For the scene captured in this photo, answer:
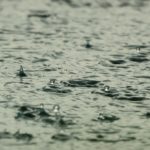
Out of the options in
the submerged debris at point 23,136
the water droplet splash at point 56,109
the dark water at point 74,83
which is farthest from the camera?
the water droplet splash at point 56,109

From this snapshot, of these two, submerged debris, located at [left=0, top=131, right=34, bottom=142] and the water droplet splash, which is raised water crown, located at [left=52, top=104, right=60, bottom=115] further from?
submerged debris, located at [left=0, top=131, right=34, bottom=142]

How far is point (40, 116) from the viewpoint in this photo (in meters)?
14.1

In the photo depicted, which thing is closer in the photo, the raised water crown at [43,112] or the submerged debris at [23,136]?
the submerged debris at [23,136]

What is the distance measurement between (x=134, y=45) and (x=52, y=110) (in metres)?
10.9

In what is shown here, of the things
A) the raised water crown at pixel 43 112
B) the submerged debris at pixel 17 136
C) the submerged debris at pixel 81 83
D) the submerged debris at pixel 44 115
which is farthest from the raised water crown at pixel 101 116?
the submerged debris at pixel 81 83

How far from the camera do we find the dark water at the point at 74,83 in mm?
12875

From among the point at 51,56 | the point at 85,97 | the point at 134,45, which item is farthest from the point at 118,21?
the point at 85,97

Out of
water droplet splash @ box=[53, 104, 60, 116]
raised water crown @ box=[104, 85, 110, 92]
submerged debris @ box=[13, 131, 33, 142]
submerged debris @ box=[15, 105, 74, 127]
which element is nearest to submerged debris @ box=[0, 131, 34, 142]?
submerged debris @ box=[13, 131, 33, 142]

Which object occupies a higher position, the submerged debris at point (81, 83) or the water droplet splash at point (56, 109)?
the submerged debris at point (81, 83)

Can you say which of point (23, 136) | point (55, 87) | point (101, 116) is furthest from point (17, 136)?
point (55, 87)

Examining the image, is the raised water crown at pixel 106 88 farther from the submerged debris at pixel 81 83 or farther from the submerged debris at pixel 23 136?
the submerged debris at pixel 23 136

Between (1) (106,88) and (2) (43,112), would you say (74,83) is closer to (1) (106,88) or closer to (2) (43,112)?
(1) (106,88)

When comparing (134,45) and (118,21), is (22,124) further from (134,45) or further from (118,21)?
(118,21)

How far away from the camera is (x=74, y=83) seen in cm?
1755
